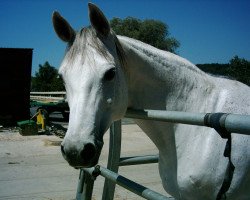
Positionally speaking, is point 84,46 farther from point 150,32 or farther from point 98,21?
point 150,32

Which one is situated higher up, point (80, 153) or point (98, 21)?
point (98, 21)

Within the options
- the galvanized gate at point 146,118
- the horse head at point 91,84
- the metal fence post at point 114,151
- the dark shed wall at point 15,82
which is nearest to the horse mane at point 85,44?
the horse head at point 91,84

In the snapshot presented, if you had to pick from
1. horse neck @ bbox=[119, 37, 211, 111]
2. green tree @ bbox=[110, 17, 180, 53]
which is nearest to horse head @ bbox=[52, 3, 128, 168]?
horse neck @ bbox=[119, 37, 211, 111]

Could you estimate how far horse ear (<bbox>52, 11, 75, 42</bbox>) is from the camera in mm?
2059

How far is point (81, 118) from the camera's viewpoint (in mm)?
1644

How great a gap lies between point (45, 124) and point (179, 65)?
33.5 feet

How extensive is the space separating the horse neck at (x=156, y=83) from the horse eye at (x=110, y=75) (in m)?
0.31

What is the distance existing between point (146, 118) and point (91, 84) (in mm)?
354

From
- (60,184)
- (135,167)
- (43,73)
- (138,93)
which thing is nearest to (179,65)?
(138,93)

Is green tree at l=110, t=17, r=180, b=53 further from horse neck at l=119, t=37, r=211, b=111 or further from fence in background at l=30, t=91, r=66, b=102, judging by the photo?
horse neck at l=119, t=37, r=211, b=111

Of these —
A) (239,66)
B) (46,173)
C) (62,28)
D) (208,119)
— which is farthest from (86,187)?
(239,66)

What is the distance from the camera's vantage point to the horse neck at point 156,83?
2178 mm

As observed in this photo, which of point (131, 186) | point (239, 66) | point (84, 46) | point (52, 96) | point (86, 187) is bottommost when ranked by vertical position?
point (52, 96)

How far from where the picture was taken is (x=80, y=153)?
1568 millimetres
